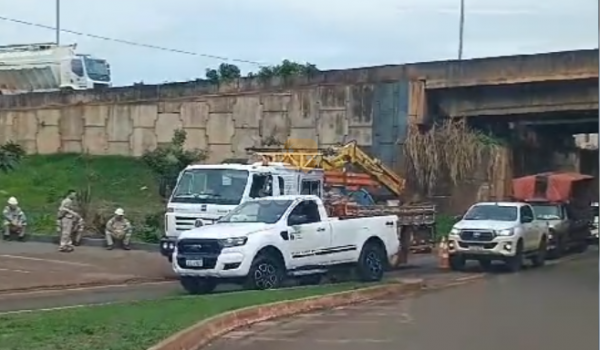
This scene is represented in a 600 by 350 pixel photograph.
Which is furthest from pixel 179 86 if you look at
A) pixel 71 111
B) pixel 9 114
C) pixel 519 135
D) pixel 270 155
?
pixel 270 155

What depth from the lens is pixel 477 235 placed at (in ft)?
96.4

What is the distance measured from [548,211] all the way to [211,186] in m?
14.2

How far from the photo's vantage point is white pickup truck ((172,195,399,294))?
20922 mm

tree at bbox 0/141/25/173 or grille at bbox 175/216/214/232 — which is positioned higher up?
tree at bbox 0/141/25/173

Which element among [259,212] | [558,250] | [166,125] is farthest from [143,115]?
[259,212]

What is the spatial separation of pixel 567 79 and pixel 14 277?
24.0 metres

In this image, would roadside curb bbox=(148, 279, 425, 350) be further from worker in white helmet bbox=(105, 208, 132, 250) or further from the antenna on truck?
the antenna on truck

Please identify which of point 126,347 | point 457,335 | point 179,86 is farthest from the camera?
point 179,86

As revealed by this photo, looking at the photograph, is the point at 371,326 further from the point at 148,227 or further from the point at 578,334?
the point at 148,227

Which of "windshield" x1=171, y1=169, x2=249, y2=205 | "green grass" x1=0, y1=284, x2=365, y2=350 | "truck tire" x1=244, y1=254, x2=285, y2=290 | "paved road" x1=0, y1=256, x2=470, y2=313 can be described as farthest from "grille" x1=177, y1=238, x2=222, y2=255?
"windshield" x1=171, y1=169, x2=249, y2=205

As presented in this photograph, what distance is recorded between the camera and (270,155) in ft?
98.6

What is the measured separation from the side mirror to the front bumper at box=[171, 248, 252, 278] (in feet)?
4.93

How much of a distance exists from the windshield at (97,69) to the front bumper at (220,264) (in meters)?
38.7

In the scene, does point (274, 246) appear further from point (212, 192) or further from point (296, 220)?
point (212, 192)
